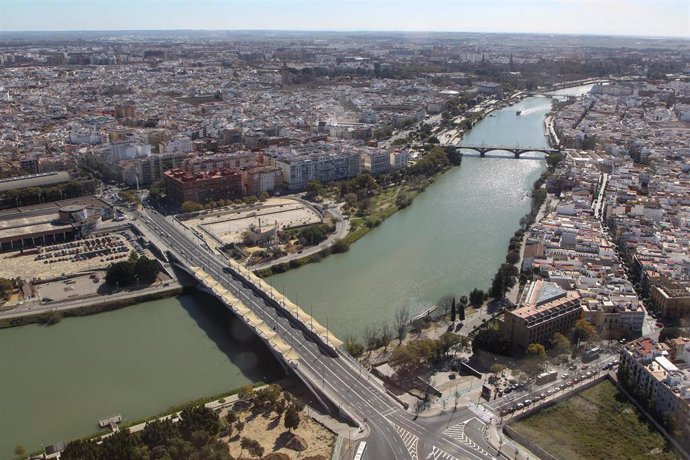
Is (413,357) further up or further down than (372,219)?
further up

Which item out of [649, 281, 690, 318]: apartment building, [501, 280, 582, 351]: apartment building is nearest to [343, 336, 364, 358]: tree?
[501, 280, 582, 351]: apartment building

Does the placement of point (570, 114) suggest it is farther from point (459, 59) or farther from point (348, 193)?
point (459, 59)

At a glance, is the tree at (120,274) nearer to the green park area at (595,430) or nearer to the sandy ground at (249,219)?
the sandy ground at (249,219)

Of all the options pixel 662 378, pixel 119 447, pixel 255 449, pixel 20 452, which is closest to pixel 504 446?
pixel 662 378

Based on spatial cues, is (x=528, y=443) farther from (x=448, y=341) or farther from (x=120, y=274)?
(x=120, y=274)

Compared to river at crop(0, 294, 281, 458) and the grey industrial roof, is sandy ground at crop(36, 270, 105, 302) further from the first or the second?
the grey industrial roof
